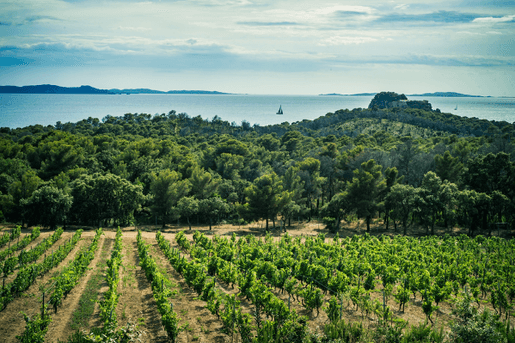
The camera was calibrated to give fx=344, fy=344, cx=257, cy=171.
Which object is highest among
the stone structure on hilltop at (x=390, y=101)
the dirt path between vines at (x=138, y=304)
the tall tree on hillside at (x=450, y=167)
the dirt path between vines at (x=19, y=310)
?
the stone structure on hilltop at (x=390, y=101)

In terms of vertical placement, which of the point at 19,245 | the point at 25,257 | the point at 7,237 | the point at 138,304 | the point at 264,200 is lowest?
the point at 138,304

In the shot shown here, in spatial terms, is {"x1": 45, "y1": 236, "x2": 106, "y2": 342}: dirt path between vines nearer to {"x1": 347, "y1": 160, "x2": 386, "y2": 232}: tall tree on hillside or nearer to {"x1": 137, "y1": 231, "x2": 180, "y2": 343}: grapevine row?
{"x1": 137, "y1": 231, "x2": 180, "y2": 343}: grapevine row

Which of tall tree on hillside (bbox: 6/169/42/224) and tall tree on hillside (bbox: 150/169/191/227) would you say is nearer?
tall tree on hillside (bbox: 6/169/42/224)

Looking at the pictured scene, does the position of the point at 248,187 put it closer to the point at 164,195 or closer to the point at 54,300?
the point at 164,195

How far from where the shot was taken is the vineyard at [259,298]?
11367 mm

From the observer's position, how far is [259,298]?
44.7 feet

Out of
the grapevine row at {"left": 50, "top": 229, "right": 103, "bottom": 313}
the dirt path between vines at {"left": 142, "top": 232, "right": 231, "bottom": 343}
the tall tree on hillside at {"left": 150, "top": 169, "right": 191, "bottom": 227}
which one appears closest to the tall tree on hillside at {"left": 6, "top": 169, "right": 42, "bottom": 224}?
the tall tree on hillside at {"left": 150, "top": 169, "right": 191, "bottom": 227}

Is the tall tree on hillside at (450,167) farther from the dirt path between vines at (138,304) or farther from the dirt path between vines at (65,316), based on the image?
the dirt path between vines at (65,316)

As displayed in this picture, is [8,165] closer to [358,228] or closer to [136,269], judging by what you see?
[136,269]

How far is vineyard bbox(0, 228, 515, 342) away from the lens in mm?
11367

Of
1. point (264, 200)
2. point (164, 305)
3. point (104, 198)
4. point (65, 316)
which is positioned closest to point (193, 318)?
point (164, 305)

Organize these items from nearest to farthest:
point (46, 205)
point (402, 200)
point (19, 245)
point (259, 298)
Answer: point (259, 298) → point (19, 245) → point (46, 205) → point (402, 200)

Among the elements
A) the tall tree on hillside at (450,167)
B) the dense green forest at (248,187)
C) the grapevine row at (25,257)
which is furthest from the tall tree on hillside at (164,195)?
the tall tree on hillside at (450,167)

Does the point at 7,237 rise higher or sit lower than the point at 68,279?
lower
